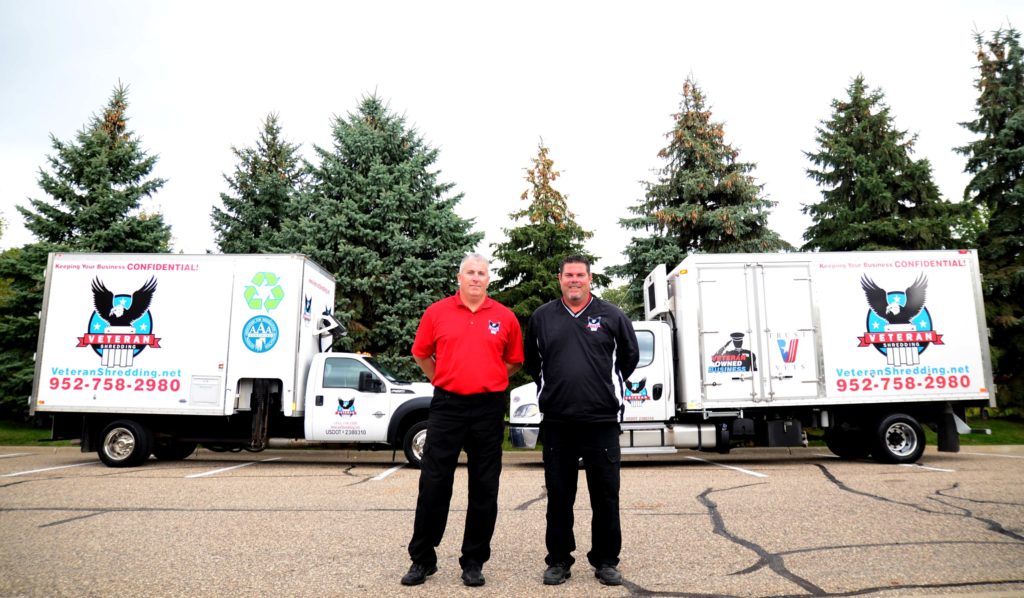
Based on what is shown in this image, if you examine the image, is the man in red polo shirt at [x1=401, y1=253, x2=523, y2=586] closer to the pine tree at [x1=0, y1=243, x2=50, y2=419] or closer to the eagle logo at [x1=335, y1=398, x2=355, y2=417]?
the eagle logo at [x1=335, y1=398, x2=355, y2=417]

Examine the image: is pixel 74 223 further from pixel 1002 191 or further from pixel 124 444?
pixel 1002 191

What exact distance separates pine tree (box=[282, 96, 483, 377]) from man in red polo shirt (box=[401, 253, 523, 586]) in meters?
12.9

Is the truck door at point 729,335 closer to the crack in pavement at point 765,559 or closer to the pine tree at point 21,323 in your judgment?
the crack in pavement at point 765,559

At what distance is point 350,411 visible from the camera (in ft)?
34.9

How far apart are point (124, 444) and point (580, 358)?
30.9 ft

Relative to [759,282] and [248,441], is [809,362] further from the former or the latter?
[248,441]

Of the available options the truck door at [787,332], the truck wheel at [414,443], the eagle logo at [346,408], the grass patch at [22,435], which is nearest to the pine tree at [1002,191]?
the truck door at [787,332]

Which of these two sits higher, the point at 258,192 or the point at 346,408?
the point at 258,192

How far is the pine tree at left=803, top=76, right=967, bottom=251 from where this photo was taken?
20.2 meters

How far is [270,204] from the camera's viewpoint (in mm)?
23656

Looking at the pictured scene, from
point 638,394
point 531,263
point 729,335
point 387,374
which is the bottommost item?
point 638,394

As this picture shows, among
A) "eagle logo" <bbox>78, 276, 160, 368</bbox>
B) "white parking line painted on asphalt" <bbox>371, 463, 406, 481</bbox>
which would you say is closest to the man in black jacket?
"white parking line painted on asphalt" <bbox>371, 463, 406, 481</bbox>

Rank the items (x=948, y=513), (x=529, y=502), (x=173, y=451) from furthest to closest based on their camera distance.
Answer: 1. (x=173, y=451)
2. (x=529, y=502)
3. (x=948, y=513)

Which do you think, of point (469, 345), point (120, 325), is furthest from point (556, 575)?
point (120, 325)
